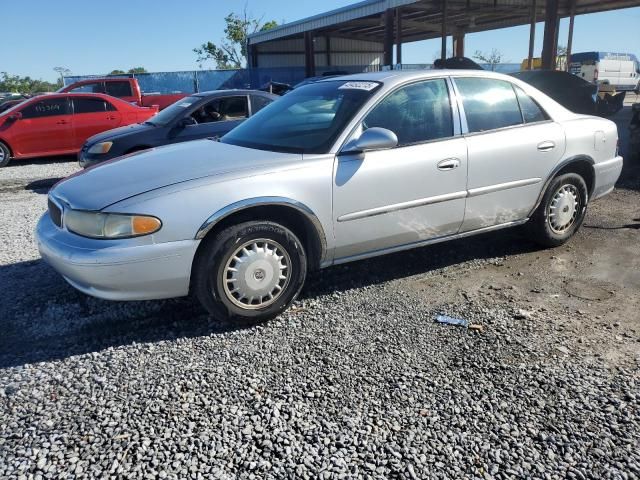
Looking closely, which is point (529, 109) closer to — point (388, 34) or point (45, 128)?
point (45, 128)

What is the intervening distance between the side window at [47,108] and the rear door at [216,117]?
469 centimetres

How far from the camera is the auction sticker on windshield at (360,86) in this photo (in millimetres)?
3855

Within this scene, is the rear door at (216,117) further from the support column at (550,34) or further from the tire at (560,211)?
the support column at (550,34)

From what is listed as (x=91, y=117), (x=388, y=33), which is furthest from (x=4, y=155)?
(x=388, y=33)

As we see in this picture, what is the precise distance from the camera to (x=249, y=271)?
335cm

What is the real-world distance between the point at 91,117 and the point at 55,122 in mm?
714

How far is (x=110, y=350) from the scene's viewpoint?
316cm

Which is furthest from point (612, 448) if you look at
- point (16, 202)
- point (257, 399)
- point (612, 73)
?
point (612, 73)

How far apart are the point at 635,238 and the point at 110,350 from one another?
4867 mm

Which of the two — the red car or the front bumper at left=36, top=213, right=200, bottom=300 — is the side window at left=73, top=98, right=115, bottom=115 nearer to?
the red car

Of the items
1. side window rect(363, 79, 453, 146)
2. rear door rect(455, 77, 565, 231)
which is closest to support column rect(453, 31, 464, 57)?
rear door rect(455, 77, 565, 231)

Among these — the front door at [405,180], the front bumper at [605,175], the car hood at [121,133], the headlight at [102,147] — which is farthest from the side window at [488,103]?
the headlight at [102,147]

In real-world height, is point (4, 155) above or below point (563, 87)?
below

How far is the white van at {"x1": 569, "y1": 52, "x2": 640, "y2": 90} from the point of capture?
28.8 metres
